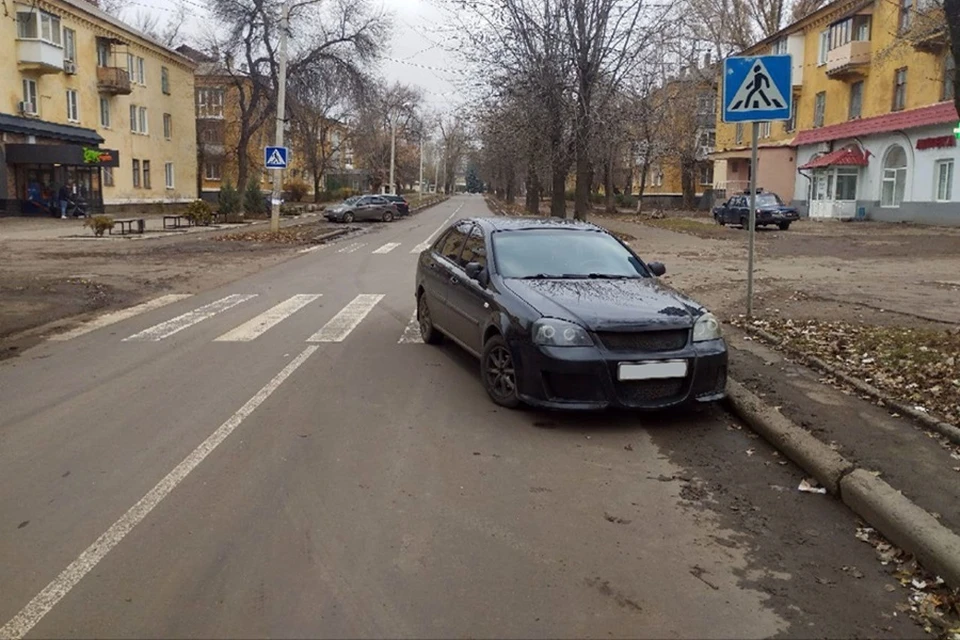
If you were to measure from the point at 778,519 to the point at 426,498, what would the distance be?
198 centimetres

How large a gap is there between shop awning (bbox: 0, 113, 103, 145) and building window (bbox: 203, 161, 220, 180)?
101ft

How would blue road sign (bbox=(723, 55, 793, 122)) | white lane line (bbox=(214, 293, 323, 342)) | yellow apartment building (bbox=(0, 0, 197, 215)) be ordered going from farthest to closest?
1. yellow apartment building (bbox=(0, 0, 197, 215))
2. white lane line (bbox=(214, 293, 323, 342))
3. blue road sign (bbox=(723, 55, 793, 122))

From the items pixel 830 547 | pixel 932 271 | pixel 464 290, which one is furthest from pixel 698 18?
pixel 830 547

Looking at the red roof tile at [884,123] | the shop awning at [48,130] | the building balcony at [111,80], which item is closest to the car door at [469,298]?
the red roof tile at [884,123]

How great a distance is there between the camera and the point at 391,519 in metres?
4.48

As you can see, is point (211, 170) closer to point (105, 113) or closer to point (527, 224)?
point (105, 113)

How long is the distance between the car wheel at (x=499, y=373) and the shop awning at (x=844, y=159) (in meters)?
38.8

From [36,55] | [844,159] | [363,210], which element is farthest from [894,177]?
[36,55]

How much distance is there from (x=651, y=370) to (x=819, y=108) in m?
46.2

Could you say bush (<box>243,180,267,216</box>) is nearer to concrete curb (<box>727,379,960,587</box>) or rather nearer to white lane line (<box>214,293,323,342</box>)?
white lane line (<box>214,293,323,342</box>)

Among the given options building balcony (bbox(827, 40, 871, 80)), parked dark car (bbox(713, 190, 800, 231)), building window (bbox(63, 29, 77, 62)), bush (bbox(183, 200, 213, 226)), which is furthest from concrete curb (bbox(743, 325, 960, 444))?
building window (bbox(63, 29, 77, 62))

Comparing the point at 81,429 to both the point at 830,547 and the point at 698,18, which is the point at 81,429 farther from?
the point at 698,18

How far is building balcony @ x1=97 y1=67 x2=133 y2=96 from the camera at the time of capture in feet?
141

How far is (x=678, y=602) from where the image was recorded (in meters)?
3.67
